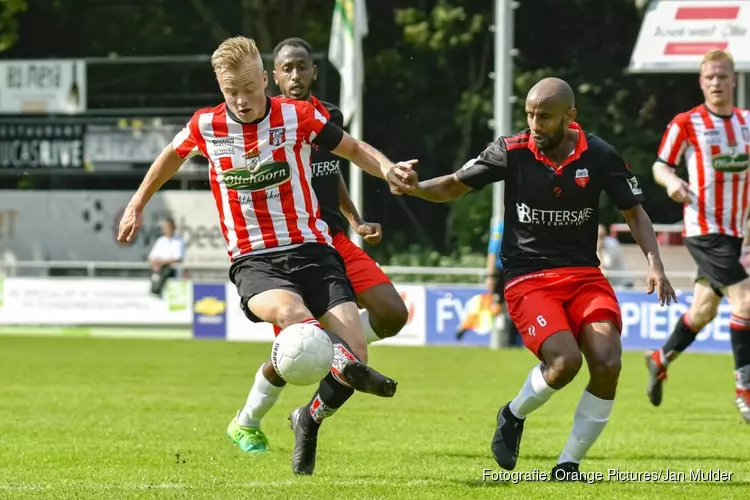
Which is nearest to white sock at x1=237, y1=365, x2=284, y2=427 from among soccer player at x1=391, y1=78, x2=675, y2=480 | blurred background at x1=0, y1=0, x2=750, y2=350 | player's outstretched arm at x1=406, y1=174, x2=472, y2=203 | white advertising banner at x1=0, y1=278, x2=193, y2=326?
soccer player at x1=391, y1=78, x2=675, y2=480

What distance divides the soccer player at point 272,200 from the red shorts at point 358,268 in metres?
1.35

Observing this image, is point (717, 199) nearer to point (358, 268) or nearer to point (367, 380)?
point (358, 268)

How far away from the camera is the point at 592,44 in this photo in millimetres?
27453

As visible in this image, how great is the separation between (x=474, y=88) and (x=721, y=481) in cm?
2189

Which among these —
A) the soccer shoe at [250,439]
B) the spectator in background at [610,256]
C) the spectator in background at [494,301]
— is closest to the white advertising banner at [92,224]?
the spectator in background at [494,301]

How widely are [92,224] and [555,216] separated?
834 inches

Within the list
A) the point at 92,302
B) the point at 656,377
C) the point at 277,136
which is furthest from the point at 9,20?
the point at 277,136

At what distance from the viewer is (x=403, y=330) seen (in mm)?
20531

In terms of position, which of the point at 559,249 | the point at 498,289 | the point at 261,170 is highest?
the point at 261,170

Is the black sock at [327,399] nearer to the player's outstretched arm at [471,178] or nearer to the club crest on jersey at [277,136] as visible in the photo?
the player's outstretched arm at [471,178]

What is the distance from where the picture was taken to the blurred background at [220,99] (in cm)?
2594

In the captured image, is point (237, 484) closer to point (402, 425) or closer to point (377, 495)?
point (377, 495)

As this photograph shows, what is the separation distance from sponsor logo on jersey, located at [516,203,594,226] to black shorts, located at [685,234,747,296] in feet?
11.0

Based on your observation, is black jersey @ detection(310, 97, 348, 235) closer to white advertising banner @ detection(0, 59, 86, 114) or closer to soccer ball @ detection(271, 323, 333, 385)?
soccer ball @ detection(271, 323, 333, 385)
